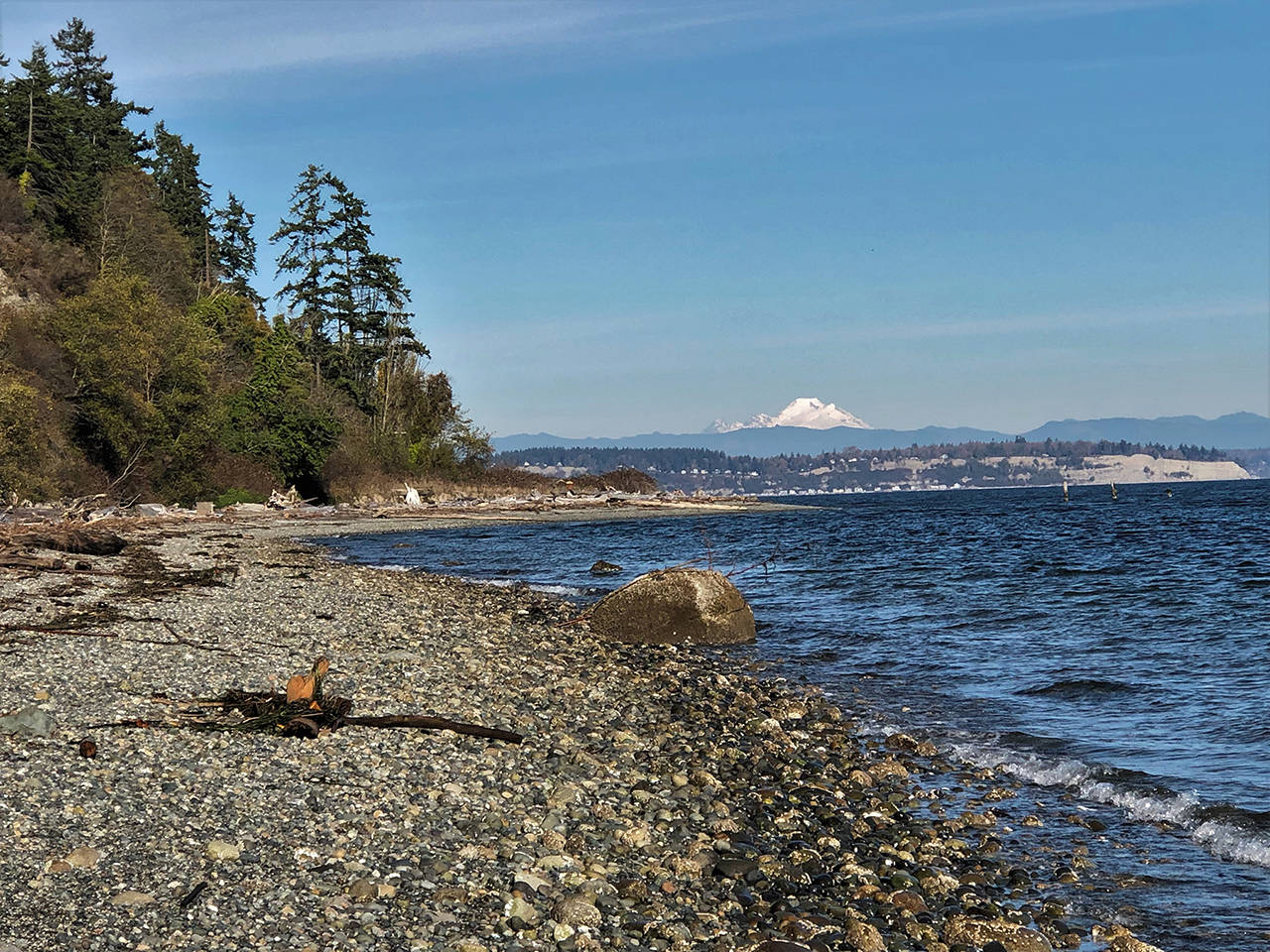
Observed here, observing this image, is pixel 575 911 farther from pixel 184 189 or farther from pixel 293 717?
pixel 184 189

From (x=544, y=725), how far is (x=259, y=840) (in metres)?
4.55

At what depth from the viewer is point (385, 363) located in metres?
83.4

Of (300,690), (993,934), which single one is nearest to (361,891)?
(993,934)

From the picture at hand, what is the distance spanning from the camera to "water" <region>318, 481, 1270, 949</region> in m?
8.05

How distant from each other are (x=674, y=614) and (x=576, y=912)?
12773mm

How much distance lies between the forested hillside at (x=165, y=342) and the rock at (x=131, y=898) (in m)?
34.9

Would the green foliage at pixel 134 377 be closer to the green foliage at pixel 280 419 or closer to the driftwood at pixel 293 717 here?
the green foliage at pixel 280 419

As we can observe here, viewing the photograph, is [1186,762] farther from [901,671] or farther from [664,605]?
[664,605]

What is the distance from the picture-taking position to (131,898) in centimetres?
580

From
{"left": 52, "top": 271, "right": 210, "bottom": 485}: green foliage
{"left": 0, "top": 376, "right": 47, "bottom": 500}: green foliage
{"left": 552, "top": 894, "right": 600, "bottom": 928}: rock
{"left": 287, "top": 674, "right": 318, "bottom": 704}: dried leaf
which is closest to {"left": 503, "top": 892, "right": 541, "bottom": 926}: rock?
{"left": 552, "top": 894, "right": 600, "bottom": 928}: rock

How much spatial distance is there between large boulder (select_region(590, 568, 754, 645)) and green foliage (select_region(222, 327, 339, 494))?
48781 mm

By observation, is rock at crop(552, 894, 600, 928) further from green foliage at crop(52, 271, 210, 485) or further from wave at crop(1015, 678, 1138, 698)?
green foliage at crop(52, 271, 210, 485)

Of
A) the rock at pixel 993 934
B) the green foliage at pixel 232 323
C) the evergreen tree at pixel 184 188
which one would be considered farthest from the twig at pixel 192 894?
the evergreen tree at pixel 184 188

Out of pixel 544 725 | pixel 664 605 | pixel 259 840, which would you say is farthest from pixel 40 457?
pixel 259 840
